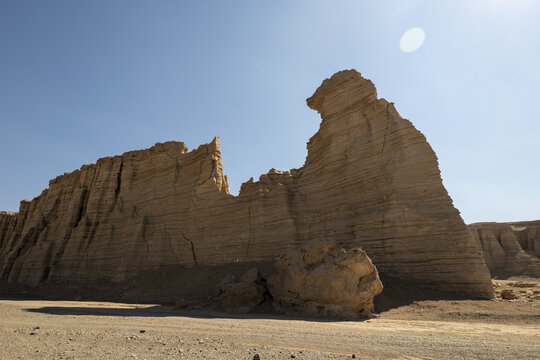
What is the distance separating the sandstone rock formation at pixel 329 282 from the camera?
12.2 m

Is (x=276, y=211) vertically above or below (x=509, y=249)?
above

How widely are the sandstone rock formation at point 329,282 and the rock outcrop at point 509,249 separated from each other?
3304cm

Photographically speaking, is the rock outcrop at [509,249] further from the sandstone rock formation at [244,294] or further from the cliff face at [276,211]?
the sandstone rock formation at [244,294]

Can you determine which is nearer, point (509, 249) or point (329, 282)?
point (329, 282)

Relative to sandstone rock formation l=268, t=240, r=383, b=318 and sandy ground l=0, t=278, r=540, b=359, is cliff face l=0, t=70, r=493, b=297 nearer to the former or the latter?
sandstone rock formation l=268, t=240, r=383, b=318

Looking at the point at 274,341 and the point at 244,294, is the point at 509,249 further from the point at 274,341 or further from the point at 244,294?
the point at 274,341

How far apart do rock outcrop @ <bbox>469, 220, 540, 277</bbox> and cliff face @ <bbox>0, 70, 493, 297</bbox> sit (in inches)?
1124

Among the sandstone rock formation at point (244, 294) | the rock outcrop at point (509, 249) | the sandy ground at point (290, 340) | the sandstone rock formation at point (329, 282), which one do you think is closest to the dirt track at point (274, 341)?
the sandy ground at point (290, 340)

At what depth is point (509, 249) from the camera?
4447 centimetres

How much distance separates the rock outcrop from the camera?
40.8m

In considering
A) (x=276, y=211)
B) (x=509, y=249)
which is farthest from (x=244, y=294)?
(x=509, y=249)

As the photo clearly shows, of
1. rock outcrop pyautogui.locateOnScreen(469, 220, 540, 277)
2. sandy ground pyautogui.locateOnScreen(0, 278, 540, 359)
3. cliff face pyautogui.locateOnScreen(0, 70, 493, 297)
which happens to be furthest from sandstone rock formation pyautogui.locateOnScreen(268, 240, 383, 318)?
rock outcrop pyautogui.locateOnScreen(469, 220, 540, 277)

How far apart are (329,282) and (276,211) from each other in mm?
9176

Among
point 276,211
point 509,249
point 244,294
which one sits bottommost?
point 244,294
